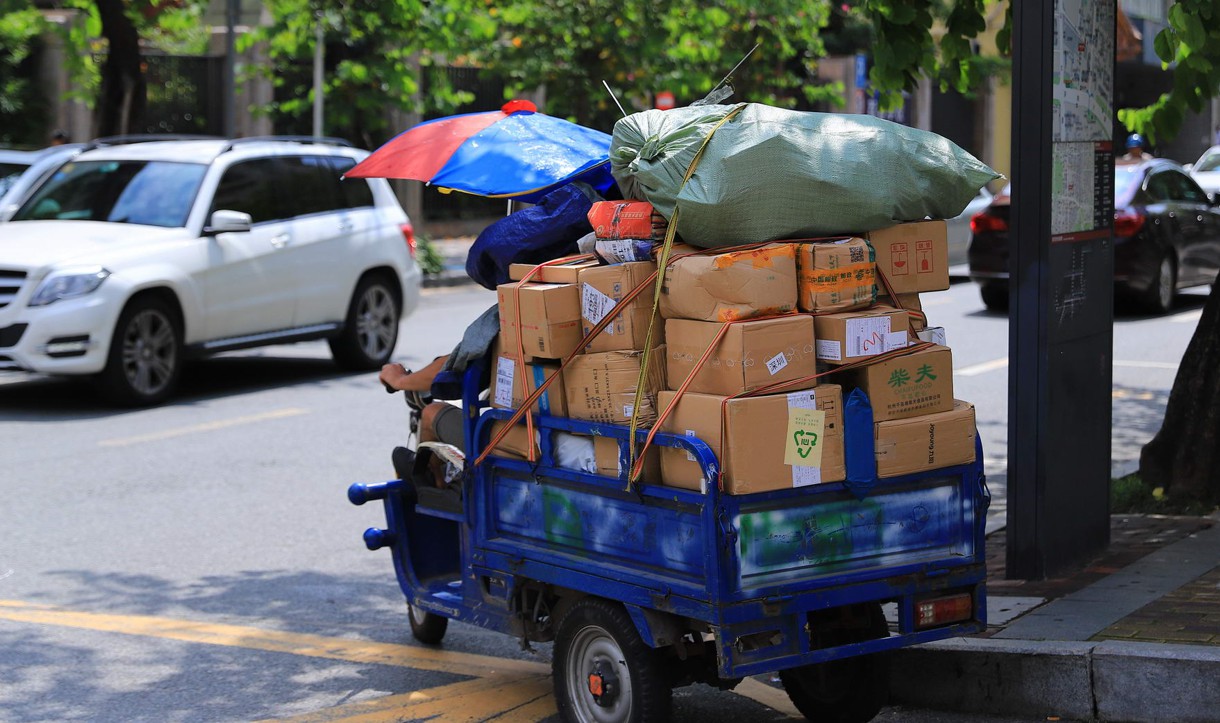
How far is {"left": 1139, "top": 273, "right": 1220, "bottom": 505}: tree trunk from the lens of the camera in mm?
7676

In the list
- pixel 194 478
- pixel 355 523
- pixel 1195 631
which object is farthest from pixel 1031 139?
pixel 194 478

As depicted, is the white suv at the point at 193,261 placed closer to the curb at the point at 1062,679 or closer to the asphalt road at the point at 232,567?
the asphalt road at the point at 232,567

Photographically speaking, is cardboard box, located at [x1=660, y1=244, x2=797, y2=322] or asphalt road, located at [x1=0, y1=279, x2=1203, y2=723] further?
asphalt road, located at [x1=0, y1=279, x2=1203, y2=723]

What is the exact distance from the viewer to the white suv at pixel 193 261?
11211mm

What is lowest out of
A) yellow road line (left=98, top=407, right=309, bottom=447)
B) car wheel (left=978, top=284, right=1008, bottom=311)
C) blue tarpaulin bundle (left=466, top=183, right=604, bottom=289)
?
yellow road line (left=98, top=407, right=309, bottom=447)

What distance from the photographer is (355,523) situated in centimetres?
842

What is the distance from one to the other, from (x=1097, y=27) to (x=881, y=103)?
2000mm

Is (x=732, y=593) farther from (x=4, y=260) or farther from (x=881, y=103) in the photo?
(x=4, y=260)

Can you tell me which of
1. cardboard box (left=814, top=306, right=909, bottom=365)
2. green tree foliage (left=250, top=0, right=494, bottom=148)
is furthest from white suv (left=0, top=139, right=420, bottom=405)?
cardboard box (left=814, top=306, right=909, bottom=365)

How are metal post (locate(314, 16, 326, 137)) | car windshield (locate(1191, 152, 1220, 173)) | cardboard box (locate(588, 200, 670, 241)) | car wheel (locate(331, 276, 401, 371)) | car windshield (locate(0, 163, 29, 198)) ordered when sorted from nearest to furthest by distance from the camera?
1. cardboard box (locate(588, 200, 670, 241))
2. car wheel (locate(331, 276, 401, 371))
3. car windshield (locate(0, 163, 29, 198))
4. metal post (locate(314, 16, 326, 137))
5. car windshield (locate(1191, 152, 1220, 173))

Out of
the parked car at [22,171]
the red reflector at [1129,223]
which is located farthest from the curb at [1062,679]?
the red reflector at [1129,223]

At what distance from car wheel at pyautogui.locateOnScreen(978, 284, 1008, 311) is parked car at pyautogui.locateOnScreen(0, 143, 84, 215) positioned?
31.8ft

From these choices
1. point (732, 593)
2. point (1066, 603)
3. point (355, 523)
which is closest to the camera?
point (732, 593)

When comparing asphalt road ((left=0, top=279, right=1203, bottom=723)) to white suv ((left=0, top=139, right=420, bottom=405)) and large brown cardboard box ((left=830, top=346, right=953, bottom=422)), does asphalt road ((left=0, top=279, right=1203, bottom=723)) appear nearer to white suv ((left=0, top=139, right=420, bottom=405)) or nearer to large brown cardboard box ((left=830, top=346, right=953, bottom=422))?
white suv ((left=0, top=139, right=420, bottom=405))
